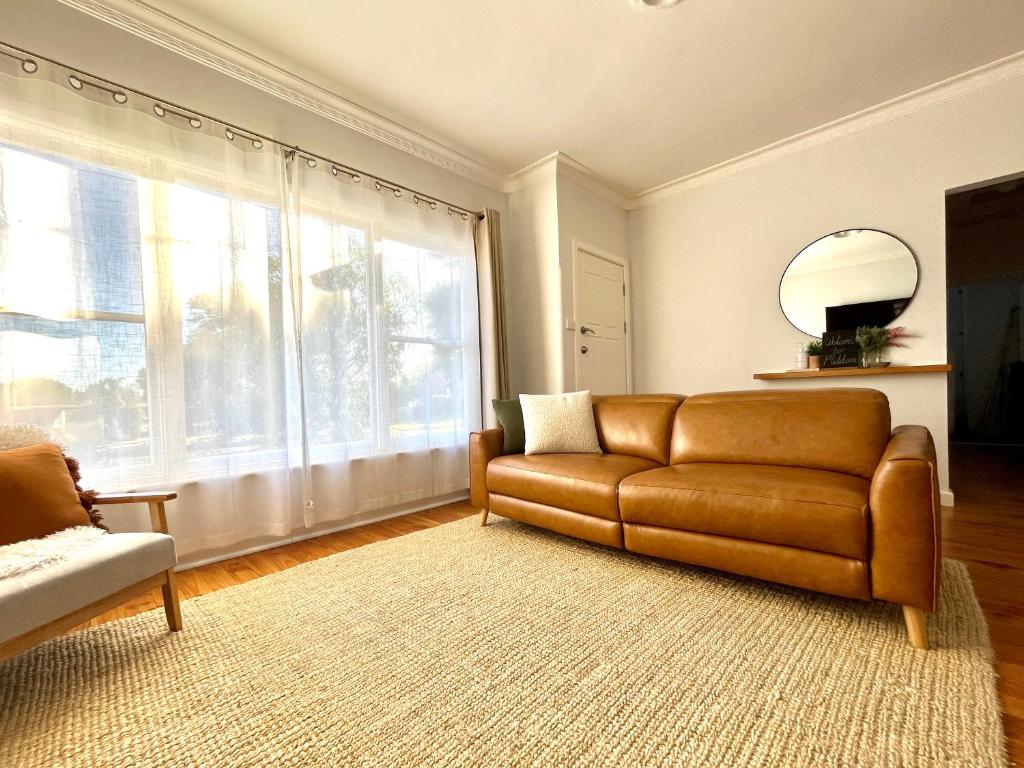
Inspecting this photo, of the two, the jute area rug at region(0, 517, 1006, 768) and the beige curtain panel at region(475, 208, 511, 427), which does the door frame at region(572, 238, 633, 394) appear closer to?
the beige curtain panel at region(475, 208, 511, 427)

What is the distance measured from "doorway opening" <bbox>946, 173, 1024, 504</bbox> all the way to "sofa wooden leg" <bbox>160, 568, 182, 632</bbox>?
6013 mm

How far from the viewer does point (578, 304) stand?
4.00 metres

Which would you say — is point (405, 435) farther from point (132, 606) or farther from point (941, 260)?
point (941, 260)

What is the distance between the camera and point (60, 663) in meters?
1.47

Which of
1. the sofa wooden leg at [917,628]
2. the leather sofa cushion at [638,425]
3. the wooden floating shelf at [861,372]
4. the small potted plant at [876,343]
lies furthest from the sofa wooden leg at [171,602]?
the small potted plant at [876,343]

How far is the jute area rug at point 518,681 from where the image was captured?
1038mm

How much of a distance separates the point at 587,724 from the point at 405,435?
238cm

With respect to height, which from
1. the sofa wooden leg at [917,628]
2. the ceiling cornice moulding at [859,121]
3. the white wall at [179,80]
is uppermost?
the ceiling cornice moulding at [859,121]

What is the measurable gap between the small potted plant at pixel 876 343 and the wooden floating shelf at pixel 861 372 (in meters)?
0.10

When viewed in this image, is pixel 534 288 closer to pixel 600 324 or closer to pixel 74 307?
pixel 600 324

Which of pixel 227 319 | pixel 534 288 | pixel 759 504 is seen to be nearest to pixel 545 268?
pixel 534 288

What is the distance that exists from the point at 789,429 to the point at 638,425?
0.78 meters

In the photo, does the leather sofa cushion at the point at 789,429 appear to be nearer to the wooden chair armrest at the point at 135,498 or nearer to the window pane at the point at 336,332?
the window pane at the point at 336,332

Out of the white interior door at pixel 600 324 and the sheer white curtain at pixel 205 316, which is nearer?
the sheer white curtain at pixel 205 316
